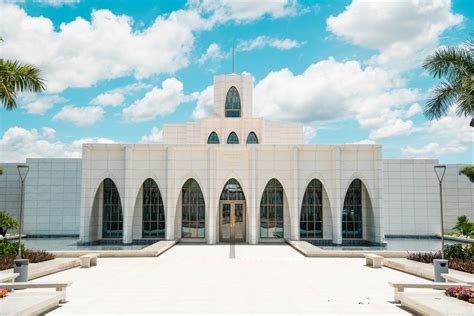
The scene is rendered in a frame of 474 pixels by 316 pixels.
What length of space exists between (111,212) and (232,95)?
14.7m

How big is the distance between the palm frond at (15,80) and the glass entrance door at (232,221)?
13.5 meters

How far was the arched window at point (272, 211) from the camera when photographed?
83.2ft

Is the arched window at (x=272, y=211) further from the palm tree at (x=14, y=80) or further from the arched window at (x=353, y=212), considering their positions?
the palm tree at (x=14, y=80)

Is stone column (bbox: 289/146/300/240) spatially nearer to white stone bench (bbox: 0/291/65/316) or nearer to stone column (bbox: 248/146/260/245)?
stone column (bbox: 248/146/260/245)

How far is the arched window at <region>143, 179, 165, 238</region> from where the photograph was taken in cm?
2545

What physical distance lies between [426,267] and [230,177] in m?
12.7

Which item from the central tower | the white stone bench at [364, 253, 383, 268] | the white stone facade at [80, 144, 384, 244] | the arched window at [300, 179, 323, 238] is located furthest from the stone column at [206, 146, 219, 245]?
the central tower

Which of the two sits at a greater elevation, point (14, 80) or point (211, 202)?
point (14, 80)

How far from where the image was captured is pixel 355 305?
9789 mm

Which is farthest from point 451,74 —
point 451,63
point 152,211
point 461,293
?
point 152,211

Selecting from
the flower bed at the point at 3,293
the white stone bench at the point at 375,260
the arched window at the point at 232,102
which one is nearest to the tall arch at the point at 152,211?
the arched window at the point at 232,102

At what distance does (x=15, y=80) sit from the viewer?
15156 millimetres

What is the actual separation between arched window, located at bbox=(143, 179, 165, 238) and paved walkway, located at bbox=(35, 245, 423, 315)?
7.39 m

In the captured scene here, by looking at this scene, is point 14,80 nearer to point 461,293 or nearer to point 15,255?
point 15,255
